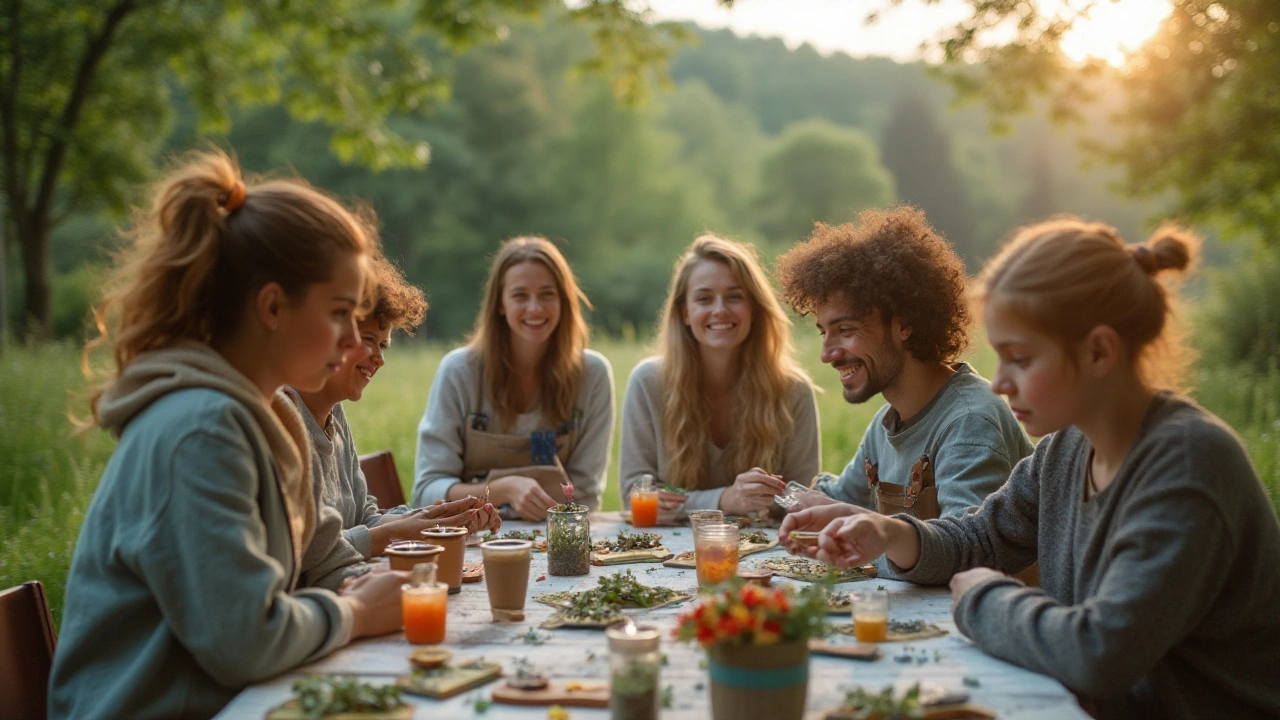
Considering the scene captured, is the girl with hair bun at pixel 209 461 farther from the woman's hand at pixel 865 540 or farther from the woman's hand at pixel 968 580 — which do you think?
the woman's hand at pixel 968 580

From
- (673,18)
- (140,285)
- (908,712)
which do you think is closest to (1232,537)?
(908,712)

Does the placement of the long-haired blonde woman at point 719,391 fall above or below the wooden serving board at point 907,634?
above

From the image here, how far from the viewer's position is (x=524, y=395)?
4.71m

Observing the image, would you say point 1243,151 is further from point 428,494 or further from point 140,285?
point 140,285

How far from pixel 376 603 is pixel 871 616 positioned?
3.59ft

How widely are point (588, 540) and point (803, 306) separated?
1204mm

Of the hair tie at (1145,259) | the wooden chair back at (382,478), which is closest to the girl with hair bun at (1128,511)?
the hair tie at (1145,259)

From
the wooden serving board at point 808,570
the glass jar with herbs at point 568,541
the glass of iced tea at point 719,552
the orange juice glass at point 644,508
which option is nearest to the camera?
the glass of iced tea at point 719,552

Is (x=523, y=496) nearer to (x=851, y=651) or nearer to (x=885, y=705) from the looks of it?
(x=851, y=651)

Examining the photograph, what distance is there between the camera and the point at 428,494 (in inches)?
172

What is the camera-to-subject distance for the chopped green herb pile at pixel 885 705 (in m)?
1.69

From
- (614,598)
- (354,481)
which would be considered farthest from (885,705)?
(354,481)

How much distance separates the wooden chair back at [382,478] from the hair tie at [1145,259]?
3126 millimetres

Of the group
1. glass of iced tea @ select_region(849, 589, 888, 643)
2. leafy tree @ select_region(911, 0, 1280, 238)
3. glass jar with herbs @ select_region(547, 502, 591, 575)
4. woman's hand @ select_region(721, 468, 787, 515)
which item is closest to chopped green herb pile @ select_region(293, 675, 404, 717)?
glass of iced tea @ select_region(849, 589, 888, 643)
